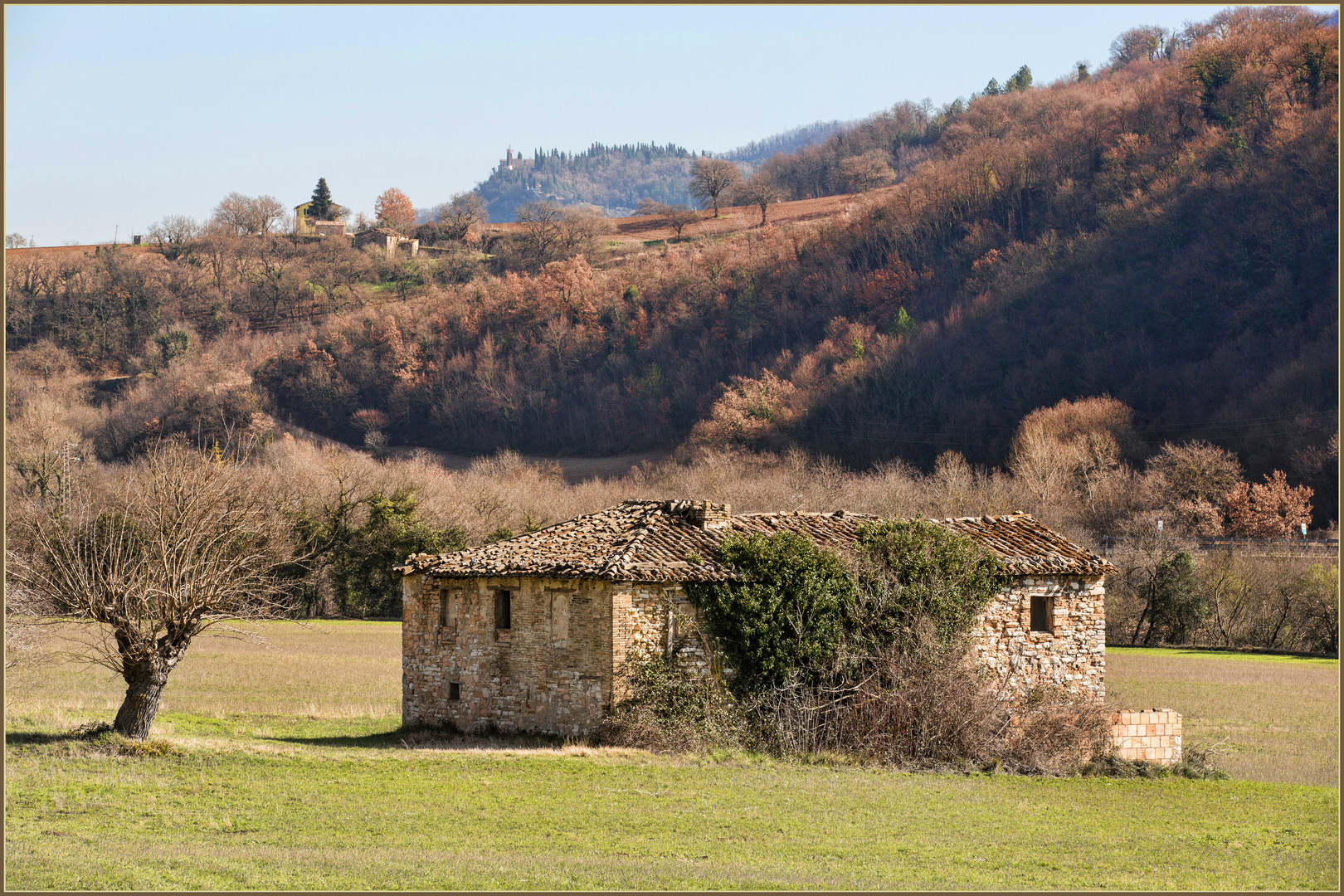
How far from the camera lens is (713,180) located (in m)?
185

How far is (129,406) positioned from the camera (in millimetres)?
121375

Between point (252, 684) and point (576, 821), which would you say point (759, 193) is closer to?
point (252, 684)

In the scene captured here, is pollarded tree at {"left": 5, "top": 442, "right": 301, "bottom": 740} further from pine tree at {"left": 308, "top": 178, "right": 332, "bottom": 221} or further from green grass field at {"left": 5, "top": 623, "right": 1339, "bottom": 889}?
pine tree at {"left": 308, "top": 178, "right": 332, "bottom": 221}

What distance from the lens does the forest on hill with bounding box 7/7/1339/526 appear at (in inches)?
3762

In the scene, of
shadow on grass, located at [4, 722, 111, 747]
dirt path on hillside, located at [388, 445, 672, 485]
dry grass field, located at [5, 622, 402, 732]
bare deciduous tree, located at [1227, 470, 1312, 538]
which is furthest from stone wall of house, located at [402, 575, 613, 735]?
dirt path on hillside, located at [388, 445, 672, 485]

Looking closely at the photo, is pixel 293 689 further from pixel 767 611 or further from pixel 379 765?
pixel 767 611

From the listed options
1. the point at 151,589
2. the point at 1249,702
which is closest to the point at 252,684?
the point at 151,589

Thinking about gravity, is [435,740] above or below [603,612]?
below

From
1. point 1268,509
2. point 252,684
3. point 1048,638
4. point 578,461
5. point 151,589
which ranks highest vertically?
point 578,461

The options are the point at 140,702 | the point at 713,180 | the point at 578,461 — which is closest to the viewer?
the point at 140,702

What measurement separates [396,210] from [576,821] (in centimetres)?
18405

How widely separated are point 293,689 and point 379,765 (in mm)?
14707

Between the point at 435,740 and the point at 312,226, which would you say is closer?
the point at 435,740

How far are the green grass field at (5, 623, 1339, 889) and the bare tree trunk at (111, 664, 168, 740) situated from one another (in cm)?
59
